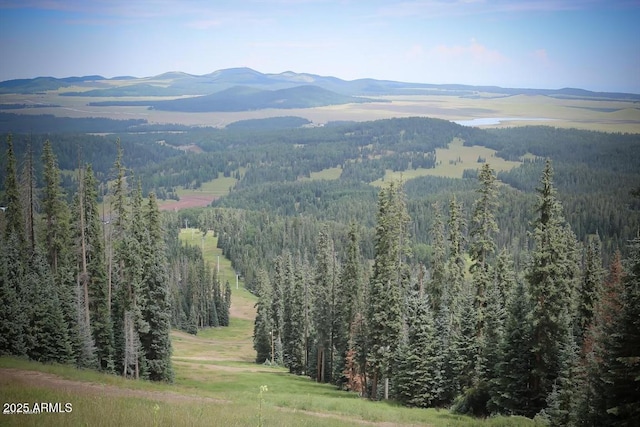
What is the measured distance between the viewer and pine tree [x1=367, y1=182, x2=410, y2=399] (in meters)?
42.5

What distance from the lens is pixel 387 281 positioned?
141ft

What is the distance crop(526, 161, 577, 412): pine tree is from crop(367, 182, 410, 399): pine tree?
13.0 m

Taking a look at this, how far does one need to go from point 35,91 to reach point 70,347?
20.6m

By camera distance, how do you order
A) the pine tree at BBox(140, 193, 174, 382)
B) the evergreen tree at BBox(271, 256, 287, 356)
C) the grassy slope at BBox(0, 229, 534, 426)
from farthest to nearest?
the evergreen tree at BBox(271, 256, 287, 356) < the pine tree at BBox(140, 193, 174, 382) < the grassy slope at BBox(0, 229, 534, 426)

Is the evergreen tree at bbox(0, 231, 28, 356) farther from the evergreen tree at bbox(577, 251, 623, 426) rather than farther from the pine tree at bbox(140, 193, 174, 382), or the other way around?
the evergreen tree at bbox(577, 251, 623, 426)

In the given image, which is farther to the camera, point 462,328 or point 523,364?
point 462,328

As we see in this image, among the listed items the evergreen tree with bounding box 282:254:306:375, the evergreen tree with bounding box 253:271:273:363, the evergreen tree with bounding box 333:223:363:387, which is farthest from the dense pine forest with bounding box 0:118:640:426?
the evergreen tree with bounding box 253:271:273:363

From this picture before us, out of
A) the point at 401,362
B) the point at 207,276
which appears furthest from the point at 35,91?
the point at 207,276

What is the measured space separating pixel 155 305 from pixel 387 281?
1940 centimetres

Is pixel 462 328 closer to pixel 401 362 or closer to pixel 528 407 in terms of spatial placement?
pixel 401 362

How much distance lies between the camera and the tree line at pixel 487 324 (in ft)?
72.6

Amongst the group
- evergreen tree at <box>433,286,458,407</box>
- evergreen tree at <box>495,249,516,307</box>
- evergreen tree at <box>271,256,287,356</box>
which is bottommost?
evergreen tree at <box>271,256,287,356</box>

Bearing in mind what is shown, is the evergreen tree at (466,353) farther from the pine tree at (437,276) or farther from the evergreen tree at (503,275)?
the pine tree at (437,276)

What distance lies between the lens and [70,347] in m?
37.0
